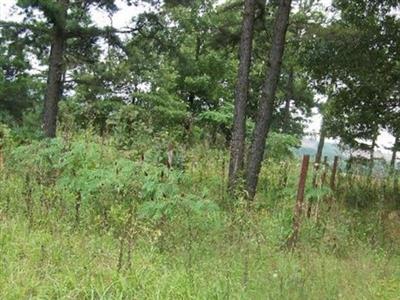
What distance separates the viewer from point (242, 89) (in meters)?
11.0

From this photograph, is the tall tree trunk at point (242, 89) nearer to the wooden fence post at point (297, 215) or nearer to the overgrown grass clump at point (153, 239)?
the overgrown grass clump at point (153, 239)

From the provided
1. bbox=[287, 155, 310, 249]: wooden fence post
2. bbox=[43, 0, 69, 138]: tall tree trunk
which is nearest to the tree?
bbox=[43, 0, 69, 138]: tall tree trunk

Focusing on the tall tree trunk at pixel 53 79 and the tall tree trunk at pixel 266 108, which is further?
the tall tree trunk at pixel 53 79

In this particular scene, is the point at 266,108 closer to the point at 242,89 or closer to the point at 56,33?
the point at 242,89

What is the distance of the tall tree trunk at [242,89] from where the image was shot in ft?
35.0

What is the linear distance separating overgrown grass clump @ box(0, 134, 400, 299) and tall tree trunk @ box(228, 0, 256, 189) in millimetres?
1310

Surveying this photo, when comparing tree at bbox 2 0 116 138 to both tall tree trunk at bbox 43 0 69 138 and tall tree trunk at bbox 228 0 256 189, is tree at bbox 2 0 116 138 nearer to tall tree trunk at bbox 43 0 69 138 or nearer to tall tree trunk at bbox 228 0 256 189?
tall tree trunk at bbox 43 0 69 138

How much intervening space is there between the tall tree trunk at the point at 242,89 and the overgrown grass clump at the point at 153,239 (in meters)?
1.31

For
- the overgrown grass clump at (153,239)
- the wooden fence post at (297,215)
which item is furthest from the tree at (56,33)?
the wooden fence post at (297,215)

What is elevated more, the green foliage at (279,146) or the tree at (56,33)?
the tree at (56,33)

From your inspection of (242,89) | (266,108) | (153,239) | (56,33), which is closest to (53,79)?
(56,33)

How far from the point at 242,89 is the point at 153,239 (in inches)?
206

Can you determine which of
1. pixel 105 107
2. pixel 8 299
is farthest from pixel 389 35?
pixel 105 107

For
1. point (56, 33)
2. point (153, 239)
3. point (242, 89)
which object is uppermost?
point (56, 33)
